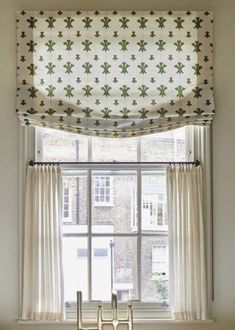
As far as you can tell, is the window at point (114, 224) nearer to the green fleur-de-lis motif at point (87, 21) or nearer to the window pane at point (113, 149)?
the window pane at point (113, 149)

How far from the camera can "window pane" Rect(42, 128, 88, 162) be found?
2963 millimetres

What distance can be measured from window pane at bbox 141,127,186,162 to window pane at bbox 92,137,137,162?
0.20 feet

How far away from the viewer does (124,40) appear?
286cm

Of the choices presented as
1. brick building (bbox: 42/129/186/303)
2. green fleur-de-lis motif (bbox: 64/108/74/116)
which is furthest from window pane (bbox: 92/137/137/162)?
green fleur-de-lis motif (bbox: 64/108/74/116)

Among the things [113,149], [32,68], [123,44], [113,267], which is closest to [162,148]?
[113,149]

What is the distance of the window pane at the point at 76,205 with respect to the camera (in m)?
2.94

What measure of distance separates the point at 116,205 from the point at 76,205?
0.71 ft

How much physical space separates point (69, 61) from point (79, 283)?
1.18 metres

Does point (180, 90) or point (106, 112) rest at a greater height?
point (180, 90)

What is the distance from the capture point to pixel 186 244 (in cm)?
286

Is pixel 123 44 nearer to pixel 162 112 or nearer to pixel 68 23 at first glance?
pixel 68 23

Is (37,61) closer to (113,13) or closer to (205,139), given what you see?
(113,13)

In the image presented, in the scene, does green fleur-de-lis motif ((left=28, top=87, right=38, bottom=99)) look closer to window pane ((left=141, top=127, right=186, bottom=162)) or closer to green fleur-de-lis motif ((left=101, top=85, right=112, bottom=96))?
green fleur-de-lis motif ((left=101, top=85, right=112, bottom=96))
